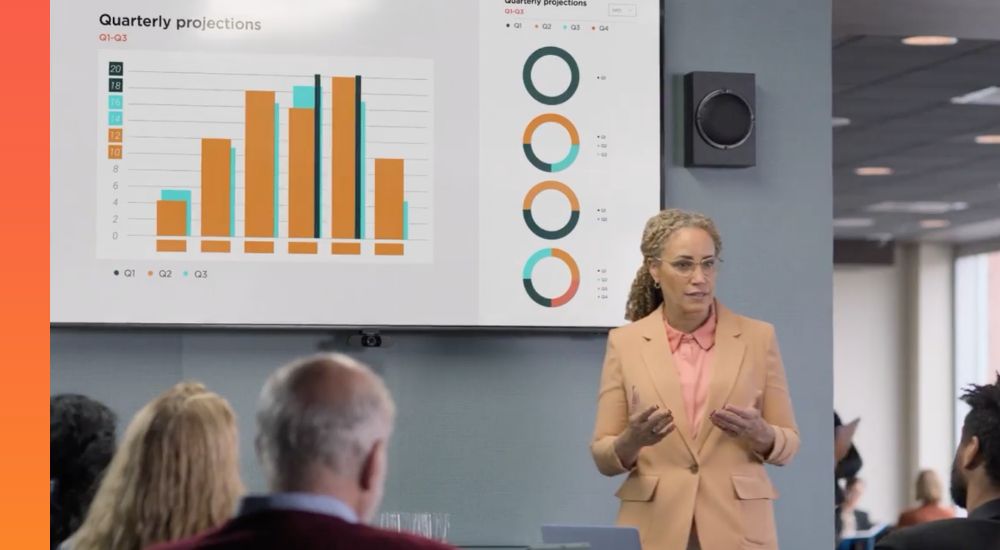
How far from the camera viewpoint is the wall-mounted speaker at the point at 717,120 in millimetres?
4707

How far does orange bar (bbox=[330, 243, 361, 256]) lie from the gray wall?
0.95 ft

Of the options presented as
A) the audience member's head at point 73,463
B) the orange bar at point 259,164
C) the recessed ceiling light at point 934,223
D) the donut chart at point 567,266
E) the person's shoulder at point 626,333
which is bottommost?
the audience member's head at point 73,463

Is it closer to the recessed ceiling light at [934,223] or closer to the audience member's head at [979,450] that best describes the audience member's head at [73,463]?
the audience member's head at [979,450]

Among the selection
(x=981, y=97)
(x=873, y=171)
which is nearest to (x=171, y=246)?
(x=981, y=97)

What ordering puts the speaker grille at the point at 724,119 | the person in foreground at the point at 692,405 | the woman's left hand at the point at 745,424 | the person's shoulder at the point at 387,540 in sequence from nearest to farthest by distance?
1. the person's shoulder at the point at 387,540
2. the woman's left hand at the point at 745,424
3. the person in foreground at the point at 692,405
4. the speaker grille at the point at 724,119

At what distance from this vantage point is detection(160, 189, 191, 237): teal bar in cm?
434

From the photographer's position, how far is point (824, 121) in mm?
4895

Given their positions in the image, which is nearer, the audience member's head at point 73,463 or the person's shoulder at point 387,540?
the person's shoulder at point 387,540

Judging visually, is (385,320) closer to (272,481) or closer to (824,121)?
(824,121)

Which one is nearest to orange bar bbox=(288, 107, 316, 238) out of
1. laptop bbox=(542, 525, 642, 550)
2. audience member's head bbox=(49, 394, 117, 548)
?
audience member's head bbox=(49, 394, 117, 548)

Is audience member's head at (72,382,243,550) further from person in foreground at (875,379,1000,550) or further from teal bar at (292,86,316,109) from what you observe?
teal bar at (292,86,316,109)

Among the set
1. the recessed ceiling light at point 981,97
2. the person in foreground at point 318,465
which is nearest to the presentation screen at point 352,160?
the person in foreground at point 318,465

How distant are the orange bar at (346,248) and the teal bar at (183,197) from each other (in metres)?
0.43

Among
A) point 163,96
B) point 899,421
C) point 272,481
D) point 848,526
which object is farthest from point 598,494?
point 899,421
